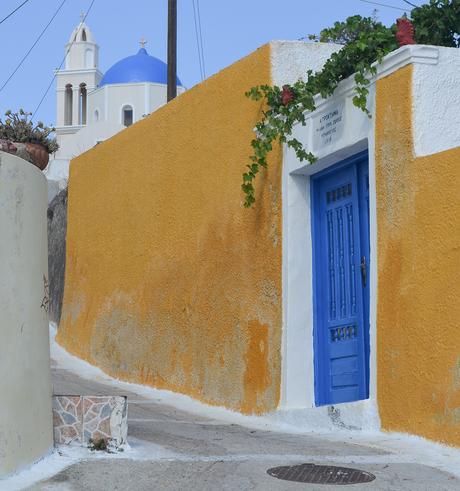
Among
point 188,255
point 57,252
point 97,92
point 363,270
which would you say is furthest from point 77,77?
point 363,270

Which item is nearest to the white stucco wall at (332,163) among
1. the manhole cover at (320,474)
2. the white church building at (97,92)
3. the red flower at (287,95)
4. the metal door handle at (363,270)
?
the red flower at (287,95)

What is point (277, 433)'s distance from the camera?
8.23 meters

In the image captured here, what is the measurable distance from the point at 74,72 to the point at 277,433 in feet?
143

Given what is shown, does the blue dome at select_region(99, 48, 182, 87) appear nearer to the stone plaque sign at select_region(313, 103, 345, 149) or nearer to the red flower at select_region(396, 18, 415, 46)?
the stone plaque sign at select_region(313, 103, 345, 149)

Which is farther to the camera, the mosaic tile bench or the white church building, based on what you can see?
the white church building

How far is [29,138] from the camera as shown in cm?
830

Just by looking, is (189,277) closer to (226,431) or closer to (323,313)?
(323,313)

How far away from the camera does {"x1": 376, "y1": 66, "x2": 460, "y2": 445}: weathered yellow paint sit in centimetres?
685

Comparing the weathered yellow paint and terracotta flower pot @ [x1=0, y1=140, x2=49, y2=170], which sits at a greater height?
terracotta flower pot @ [x1=0, y1=140, x2=49, y2=170]

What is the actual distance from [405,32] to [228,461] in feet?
11.7

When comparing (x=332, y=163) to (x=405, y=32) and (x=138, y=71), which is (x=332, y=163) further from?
(x=138, y=71)

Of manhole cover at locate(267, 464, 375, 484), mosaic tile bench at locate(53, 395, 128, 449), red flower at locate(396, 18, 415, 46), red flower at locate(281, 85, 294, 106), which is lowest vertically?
manhole cover at locate(267, 464, 375, 484)

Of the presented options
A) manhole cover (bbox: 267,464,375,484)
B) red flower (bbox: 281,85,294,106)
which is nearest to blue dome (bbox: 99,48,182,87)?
red flower (bbox: 281,85,294,106)

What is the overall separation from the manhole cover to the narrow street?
79mm
